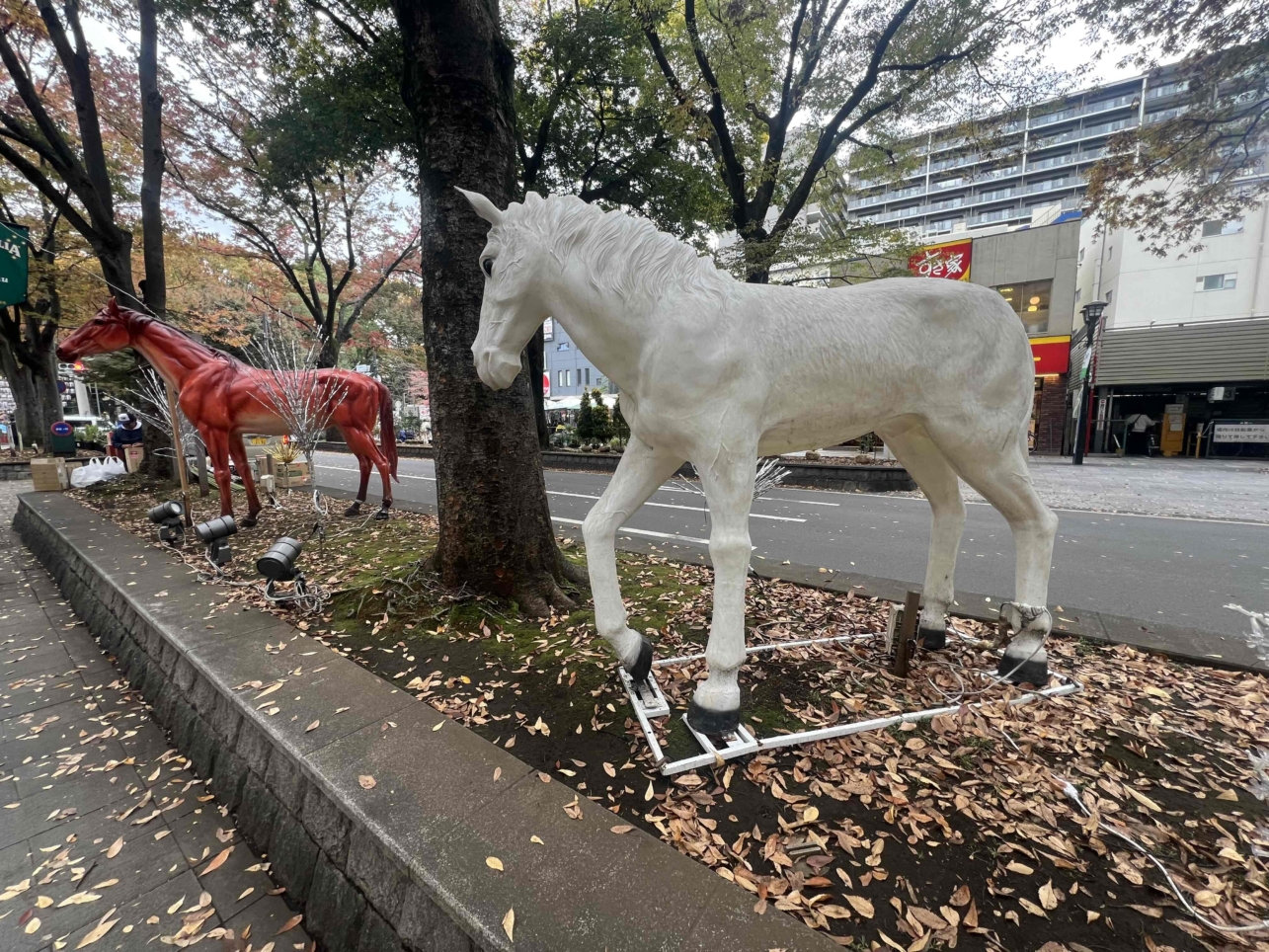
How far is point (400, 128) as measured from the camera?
9.11 meters

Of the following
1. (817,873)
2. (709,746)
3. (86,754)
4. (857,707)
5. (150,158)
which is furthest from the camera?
(150,158)

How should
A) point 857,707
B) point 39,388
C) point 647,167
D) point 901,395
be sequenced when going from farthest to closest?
point 39,388 → point 647,167 → point 857,707 → point 901,395

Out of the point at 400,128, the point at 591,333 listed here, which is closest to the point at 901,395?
the point at 591,333

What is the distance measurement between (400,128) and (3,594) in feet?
28.7

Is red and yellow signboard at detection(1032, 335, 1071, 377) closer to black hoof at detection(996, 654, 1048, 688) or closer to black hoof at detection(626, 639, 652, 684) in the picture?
black hoof at detection(996, 654, 1048, 688)

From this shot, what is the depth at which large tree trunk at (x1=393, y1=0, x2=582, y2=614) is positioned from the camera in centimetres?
323

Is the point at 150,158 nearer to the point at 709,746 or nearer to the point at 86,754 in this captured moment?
the point at 86,754

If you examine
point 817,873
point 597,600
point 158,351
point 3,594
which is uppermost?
point 158,351

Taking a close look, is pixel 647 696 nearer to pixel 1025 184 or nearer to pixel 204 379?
pixel 204 379

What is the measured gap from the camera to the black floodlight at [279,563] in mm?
3416

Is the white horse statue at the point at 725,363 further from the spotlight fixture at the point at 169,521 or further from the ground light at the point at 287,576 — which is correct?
the spotlight fixture at the point at 169,521

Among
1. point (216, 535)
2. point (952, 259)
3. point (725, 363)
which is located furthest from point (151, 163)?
point (952, 259)

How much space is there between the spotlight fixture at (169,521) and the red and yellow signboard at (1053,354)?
2494cm

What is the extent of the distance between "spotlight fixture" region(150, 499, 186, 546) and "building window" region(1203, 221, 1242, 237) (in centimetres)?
2849
